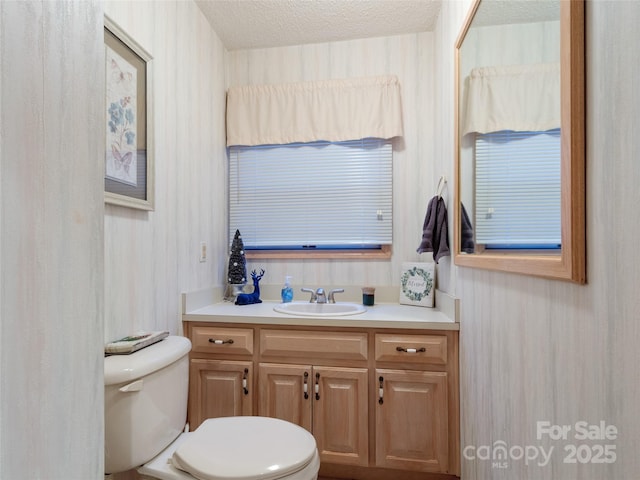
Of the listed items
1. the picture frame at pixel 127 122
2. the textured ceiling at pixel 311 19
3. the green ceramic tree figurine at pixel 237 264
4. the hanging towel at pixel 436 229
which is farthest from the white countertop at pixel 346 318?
the textured ceiling at pixel 311 19

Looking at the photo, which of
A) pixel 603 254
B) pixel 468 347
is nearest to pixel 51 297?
pixel 603 254

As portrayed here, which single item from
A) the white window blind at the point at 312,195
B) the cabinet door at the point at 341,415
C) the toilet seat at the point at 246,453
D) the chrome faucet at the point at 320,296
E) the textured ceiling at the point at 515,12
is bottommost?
the cabinet door at the point at 341,415

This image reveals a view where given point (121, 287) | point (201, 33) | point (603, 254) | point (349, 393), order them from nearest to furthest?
point (603, 254) → point (121, 287) → point (349, 393) → point (201, 33)

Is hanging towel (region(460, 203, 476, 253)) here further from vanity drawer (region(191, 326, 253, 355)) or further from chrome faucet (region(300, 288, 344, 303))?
vanity drawer (region(191, 326, 253, 355))

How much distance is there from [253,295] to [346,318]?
69 cm

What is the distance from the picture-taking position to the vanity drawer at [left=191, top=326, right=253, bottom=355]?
1.67 meters

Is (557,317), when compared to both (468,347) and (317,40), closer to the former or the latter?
(468,347)

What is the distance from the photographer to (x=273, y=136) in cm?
218

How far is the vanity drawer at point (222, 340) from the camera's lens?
1670 mm

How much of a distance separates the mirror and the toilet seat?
0.87 meters

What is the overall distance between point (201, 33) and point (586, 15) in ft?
6.26

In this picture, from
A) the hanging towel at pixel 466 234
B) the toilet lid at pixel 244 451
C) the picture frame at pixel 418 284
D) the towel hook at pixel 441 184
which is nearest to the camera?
the toilet lid at pixel 244 451

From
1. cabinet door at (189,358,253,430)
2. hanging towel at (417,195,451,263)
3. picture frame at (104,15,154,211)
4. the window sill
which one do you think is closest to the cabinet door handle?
cabinet door at (189,358,253,430)

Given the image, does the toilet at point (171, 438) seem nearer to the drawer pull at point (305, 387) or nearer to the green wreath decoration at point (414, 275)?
the drawer pull at point (305, 387)
